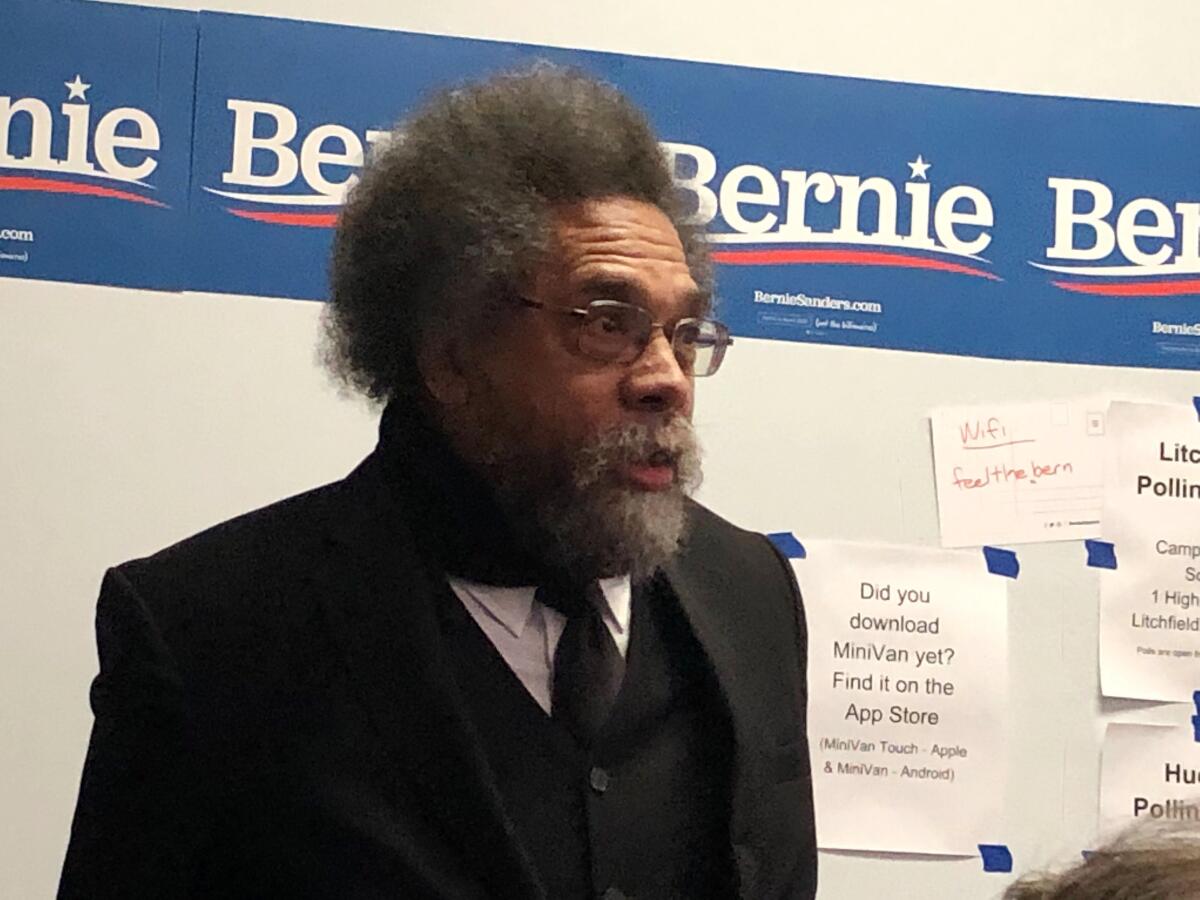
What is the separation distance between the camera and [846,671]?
1650mm

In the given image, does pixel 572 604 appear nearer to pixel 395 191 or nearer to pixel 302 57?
pixel 395 191

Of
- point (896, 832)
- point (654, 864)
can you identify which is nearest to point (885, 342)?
point (896, 832)

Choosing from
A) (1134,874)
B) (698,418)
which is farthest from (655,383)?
(698,418)

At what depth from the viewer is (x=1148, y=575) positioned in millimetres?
1703

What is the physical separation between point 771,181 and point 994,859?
29.4 inches

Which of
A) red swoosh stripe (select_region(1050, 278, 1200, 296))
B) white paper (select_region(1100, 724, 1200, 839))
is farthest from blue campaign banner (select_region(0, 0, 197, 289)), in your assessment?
white paper (select_region(1100, 724, 1200, 839))

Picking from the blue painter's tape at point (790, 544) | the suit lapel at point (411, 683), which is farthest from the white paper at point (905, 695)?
the suit lapel at point (411, 683)

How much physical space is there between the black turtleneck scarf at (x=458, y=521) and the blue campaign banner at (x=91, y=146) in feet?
1.94

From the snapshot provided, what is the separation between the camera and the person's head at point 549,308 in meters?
1.05

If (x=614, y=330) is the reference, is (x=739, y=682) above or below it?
below

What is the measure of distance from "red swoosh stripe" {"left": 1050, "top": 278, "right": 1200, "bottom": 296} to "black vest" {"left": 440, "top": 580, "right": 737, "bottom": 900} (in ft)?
2.67

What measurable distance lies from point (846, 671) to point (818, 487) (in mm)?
194

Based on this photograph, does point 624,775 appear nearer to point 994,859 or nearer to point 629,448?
point 629,448

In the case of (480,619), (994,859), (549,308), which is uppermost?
(549,308)
